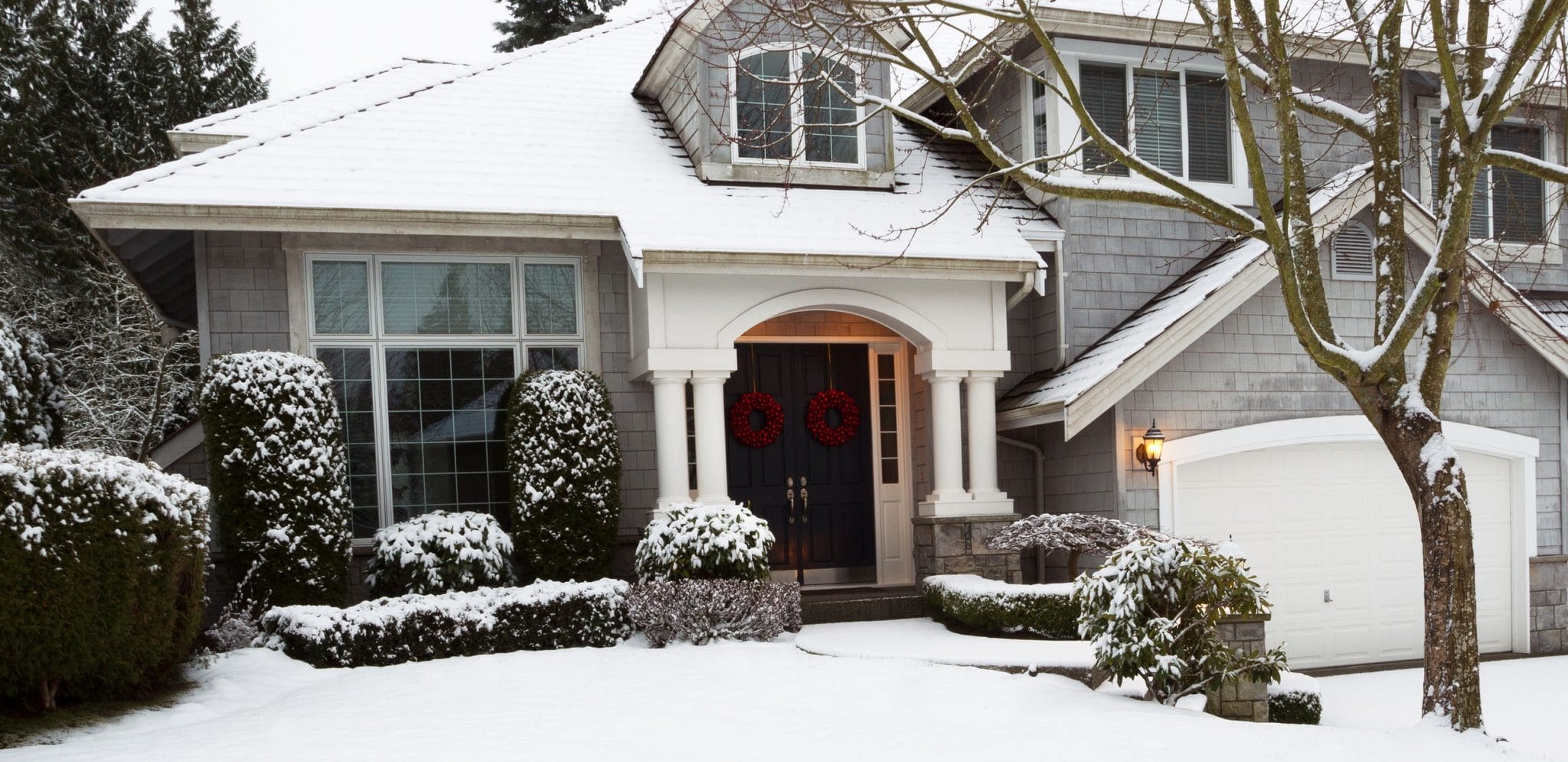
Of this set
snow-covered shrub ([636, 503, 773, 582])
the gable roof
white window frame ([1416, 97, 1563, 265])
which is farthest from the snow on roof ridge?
white window frame ([1416, 97, 1563, 265])

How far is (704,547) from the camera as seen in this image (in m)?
9.45

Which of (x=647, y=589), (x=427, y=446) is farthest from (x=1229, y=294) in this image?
(x=427, y=446)

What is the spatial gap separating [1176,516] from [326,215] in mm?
7673

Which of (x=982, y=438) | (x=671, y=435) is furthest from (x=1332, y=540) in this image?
(x=671, y=435)

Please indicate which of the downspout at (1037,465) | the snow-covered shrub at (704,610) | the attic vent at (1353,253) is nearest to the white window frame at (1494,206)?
the attic vent at (1353,253)

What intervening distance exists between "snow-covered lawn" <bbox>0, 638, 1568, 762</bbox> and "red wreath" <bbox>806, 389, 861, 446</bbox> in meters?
3.99

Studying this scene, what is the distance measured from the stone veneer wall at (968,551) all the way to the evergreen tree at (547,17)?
57.2 ft

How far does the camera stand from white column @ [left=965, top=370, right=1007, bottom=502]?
1096 centimetres

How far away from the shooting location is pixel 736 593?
9273mm

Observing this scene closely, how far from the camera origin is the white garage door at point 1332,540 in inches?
442

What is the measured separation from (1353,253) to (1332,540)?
271cm

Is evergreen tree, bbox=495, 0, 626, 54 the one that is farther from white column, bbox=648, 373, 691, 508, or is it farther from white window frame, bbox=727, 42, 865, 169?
white column, bbox=648, 373, 691, 508

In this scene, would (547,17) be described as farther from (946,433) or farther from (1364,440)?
(1364,440)

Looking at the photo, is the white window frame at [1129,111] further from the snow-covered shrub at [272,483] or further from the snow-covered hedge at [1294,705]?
the snow-covered shrub at [272,483]
